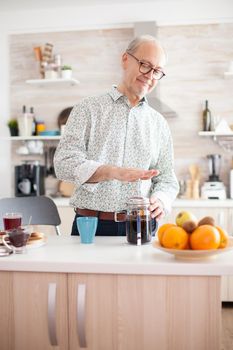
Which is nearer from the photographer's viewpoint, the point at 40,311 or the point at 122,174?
the point at 40,311

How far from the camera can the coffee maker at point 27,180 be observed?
13.8 ft

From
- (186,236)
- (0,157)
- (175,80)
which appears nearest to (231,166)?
(175,80)

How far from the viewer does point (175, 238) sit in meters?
1.49

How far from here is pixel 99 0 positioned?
424 centimetres

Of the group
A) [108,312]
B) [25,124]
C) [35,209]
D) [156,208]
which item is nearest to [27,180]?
[25,124]

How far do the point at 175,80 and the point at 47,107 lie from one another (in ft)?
4.29

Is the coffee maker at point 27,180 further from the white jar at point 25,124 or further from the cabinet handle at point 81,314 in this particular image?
the cabinet handle at point 81,314

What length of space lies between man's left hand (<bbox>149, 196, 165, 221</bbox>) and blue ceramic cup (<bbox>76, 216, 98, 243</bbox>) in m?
0.23

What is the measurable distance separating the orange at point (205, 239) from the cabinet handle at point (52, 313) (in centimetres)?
49

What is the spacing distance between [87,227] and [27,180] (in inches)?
99.2

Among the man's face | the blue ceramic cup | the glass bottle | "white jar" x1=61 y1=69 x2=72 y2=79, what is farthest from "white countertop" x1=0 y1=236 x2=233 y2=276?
"white jar" x1=61 y1=69 x2=72 y2=79

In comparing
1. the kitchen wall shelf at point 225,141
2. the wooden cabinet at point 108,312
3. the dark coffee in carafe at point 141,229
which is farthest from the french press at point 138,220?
the kitchen wall shelf at point 225,141

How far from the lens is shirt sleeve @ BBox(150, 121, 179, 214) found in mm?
2045

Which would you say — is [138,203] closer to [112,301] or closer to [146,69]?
[112,301]
